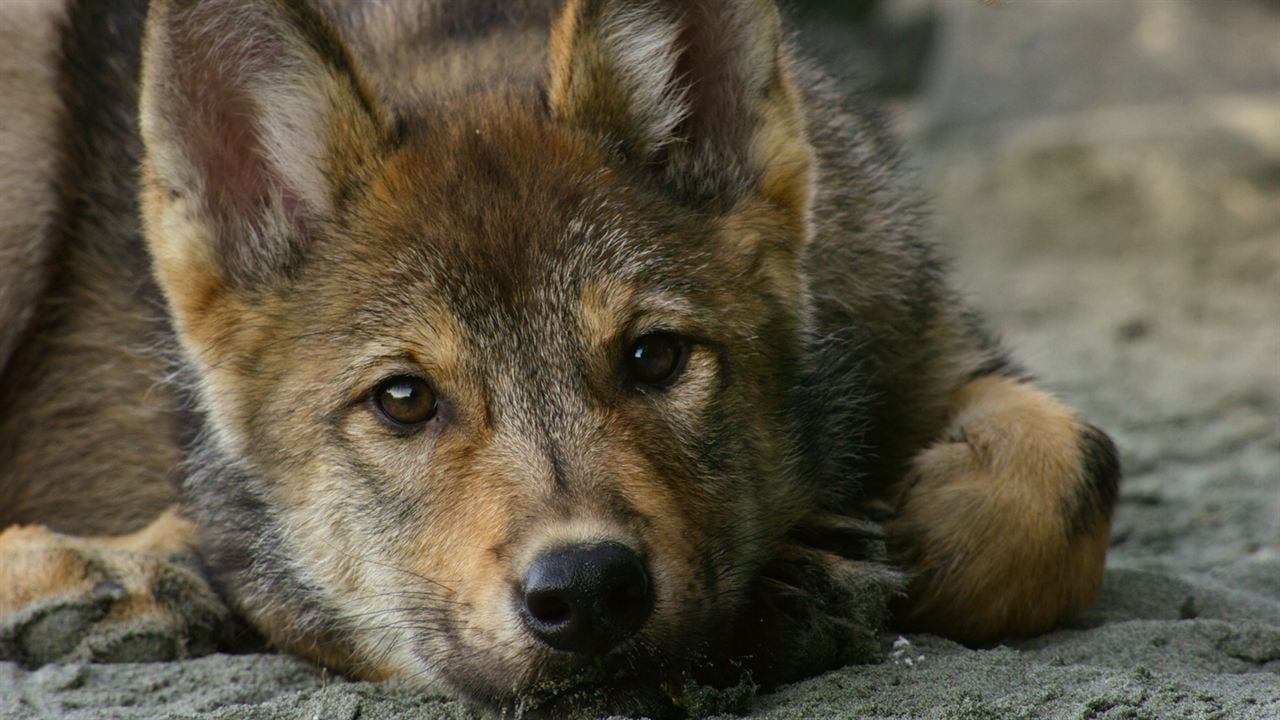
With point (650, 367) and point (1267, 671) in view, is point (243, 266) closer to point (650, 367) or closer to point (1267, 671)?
point (650, 367)

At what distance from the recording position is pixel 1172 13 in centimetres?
968

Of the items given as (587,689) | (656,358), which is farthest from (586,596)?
(656,358)

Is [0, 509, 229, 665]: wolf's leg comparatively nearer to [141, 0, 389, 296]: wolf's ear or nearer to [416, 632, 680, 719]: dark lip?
[141, 0, 389, 296]: wolf's ear

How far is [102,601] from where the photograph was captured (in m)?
4.51

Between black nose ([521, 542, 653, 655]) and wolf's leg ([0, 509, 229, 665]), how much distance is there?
158 cm

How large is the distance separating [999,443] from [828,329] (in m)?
0.62

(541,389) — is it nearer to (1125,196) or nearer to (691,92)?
(691,92)

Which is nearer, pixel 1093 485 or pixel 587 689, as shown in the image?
pixel 587 689

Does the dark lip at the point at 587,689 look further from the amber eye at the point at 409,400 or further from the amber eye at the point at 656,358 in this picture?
the amber eye at the point at 656,358

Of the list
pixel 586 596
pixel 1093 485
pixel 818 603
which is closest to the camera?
pixel 586 596

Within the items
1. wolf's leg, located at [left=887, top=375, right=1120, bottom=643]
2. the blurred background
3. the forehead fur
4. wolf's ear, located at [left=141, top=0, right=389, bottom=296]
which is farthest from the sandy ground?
wolf's ear, located at [left=141, top=0, right=389, bottom=296]

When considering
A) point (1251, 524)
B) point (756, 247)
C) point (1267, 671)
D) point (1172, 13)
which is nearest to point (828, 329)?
point (756, 247)

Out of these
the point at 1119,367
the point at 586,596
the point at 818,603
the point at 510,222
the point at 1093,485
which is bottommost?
the point at 1119,367

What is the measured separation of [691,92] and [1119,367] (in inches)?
170
